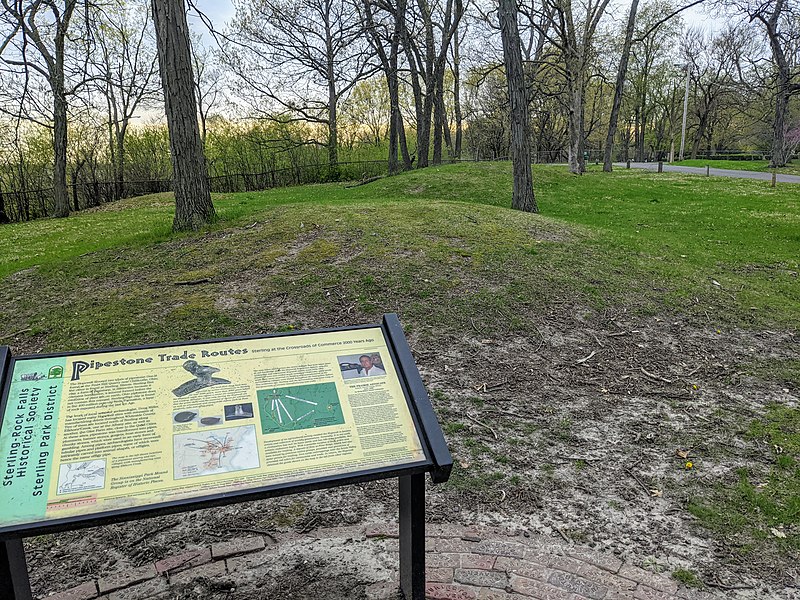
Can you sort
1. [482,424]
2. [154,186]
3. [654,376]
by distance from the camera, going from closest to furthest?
[482,424]
[654,376]
[154,186]

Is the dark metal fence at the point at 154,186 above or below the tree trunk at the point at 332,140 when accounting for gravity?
below

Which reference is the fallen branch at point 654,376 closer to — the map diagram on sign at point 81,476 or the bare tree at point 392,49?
the map diagram on sign at point 81,476

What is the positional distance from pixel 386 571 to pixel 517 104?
1020 cm

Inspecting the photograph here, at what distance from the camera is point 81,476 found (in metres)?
2.09

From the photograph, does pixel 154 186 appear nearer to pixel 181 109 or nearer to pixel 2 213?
pixel 2 213

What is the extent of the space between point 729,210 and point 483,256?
991 cm

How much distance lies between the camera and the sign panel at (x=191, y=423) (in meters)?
2.08

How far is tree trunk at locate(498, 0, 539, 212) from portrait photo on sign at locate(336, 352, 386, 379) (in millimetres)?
9804

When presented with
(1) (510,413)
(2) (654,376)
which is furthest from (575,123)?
(1) (510,413)

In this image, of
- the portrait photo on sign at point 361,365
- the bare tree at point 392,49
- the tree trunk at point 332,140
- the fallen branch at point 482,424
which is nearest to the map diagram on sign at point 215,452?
the portrait photo on sign at point 361,365

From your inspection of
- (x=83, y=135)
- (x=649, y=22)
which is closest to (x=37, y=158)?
(x=83, y=135)

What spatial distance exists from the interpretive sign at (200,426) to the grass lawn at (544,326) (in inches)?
50.6

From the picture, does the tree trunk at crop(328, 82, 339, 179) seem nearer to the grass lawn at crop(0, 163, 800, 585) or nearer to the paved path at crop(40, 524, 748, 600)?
the grass lawn at crop(0, 163, 800, 585)

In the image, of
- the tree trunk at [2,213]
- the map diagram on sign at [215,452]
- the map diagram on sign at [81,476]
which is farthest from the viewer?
the tree trunk at [2,213]
